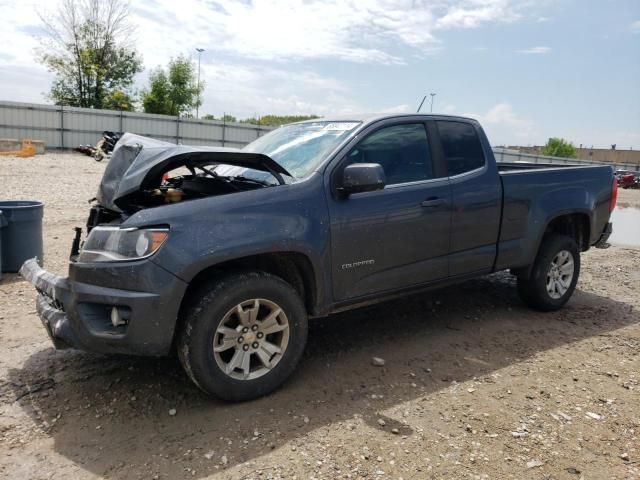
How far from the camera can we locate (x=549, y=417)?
316 centimetres

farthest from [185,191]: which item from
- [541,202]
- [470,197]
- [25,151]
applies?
[25,151]

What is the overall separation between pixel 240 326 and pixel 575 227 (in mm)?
3989

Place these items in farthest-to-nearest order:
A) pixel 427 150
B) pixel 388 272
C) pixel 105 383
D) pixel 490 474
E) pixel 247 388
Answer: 1. pixel 427 150
2. pixel 388 272
3. pixel 105 383
4. pixel 247 388
5. pixel 490 474

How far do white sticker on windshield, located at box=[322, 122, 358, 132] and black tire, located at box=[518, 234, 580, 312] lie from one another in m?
2.39

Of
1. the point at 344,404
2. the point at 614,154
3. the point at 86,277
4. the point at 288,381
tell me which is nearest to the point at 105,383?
the point at 86,277

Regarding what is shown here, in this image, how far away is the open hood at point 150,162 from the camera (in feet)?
10.4

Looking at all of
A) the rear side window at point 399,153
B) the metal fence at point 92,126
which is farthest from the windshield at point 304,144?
the metal fence at point 92,126

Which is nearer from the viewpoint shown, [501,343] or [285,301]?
[285,301]

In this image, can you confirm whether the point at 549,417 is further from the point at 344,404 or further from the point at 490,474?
the point at 344,404

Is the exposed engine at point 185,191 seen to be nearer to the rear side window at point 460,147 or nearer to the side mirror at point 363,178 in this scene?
the side mirror at point 363,178

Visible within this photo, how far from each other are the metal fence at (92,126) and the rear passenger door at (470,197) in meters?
22.1

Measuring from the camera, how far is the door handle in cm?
393

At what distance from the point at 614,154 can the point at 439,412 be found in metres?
107

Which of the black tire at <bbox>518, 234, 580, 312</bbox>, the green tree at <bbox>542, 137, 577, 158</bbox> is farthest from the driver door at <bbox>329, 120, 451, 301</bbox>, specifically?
the green tree at <bbox>542, 137, 577, 158</bbox>
